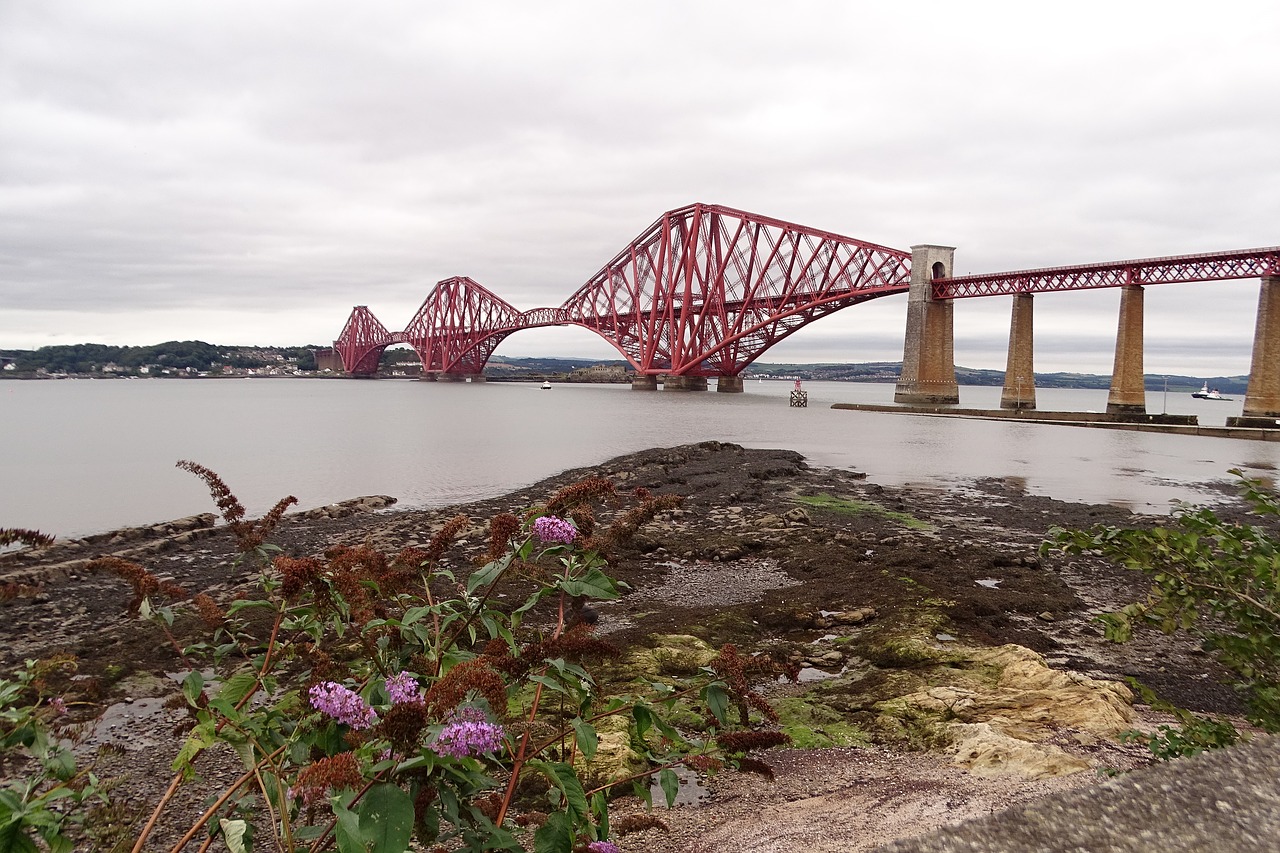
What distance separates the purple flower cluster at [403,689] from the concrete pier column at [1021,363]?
6013 cm

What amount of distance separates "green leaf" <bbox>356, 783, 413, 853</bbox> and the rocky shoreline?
1.92 metres

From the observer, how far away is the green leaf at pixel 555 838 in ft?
6.42

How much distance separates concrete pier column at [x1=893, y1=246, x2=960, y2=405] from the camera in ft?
209

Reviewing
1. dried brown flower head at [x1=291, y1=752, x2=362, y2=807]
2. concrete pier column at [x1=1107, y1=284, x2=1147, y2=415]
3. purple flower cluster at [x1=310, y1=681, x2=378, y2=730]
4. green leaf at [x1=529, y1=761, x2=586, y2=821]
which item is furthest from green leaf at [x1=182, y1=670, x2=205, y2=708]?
concrete pier column at [x1=1107, y1=284, x2=1147, y2=415]

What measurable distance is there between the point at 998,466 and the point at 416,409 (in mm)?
49286

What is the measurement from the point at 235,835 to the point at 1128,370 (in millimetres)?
55666

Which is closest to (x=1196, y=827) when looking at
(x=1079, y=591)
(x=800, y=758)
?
(x=800, y=758)

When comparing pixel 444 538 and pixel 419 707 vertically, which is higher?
pixel 444 538

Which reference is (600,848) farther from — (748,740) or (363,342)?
(363,342)

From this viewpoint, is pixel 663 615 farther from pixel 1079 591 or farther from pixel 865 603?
pixel 1079 591

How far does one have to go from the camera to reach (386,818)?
157cm

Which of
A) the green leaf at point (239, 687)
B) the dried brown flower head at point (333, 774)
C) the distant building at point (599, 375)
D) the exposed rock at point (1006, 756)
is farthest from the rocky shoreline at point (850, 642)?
the distant building at point (599, 375)

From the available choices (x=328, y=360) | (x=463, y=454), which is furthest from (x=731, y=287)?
(x=328, y=360)

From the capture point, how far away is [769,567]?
959 centimetres
